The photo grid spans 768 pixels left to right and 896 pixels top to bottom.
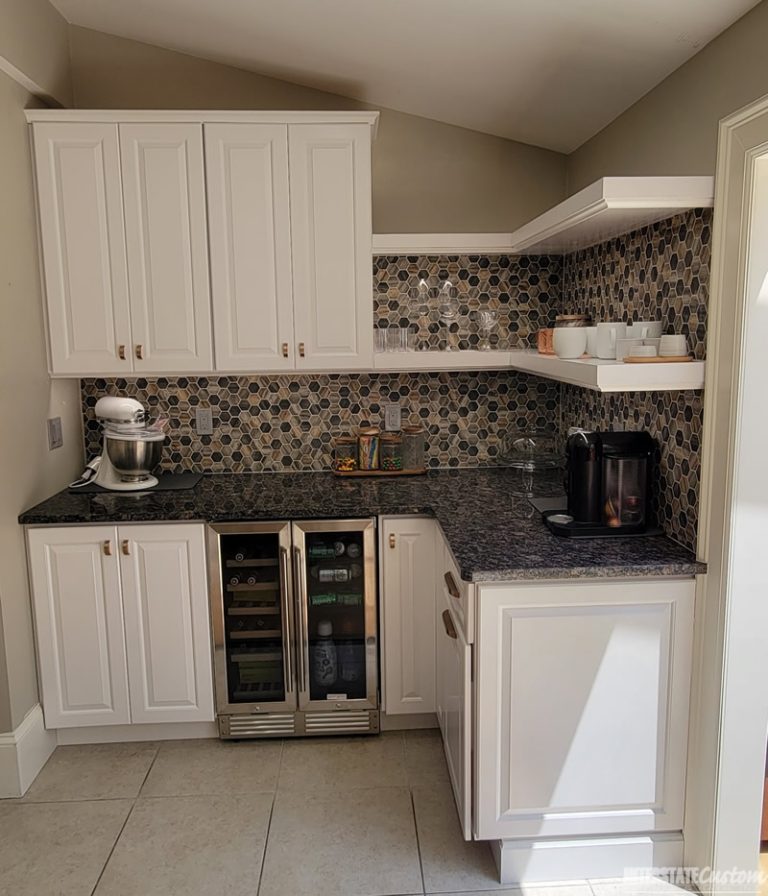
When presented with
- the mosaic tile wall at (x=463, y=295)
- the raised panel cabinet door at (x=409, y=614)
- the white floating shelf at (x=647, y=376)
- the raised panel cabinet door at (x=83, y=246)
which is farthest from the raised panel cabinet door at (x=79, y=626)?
the white floating shelf at (x=647, y=376)

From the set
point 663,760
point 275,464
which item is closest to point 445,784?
point 663,760

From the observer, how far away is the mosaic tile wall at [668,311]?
2.05 meters

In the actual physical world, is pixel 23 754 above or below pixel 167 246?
below

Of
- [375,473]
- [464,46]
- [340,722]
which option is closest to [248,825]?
[340,722]

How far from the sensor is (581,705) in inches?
80.9

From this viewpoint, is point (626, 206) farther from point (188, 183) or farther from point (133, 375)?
point (133, 375)

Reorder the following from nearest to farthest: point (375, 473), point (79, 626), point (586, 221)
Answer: point (586, 221) → point (79, 626) → point (375, 473)

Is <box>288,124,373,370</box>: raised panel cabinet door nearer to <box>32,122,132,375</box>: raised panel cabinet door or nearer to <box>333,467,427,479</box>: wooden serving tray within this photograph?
<box>333,467,427,479</box>: wooden serving tray

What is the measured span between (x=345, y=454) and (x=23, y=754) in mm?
1633

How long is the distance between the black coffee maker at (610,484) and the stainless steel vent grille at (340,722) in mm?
1112

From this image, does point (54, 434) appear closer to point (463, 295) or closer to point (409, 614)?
point (409, 614)

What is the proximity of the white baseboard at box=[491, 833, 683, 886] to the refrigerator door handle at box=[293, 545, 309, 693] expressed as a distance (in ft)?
3.09

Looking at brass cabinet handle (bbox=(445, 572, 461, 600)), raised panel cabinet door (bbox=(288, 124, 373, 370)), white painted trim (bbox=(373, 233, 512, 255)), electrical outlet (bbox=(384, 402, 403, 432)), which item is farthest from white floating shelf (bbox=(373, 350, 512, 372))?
brass cabinet handle (bbox=(445, 572, 461, 600))

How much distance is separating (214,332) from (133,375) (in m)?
0.36
